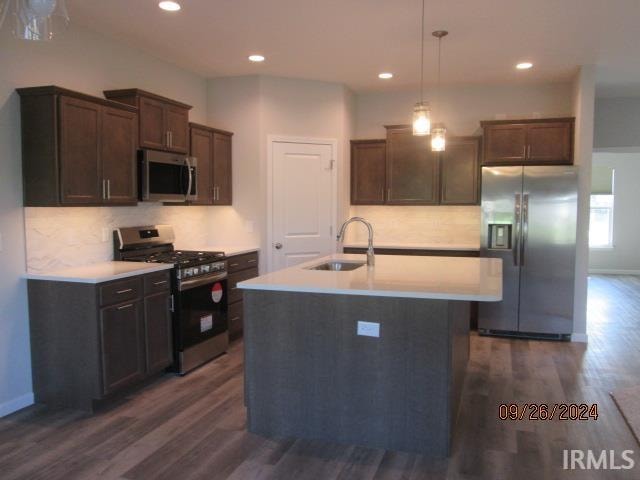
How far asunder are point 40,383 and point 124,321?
27.9 inches

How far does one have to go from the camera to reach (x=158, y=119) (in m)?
4.31

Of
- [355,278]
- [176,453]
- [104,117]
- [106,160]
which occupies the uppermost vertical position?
[104,117]

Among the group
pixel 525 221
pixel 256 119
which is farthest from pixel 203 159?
pixel 525 221

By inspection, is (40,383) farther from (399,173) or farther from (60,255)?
(399,173)

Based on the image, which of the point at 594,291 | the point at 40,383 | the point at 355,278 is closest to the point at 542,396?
the point at 355,278

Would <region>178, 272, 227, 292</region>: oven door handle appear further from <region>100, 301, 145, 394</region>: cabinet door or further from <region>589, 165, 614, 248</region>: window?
<region>589, 165, 614, 248</region>: window

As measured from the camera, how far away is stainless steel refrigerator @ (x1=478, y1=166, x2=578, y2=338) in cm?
518

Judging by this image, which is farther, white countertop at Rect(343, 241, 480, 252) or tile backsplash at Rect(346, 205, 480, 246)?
tile backsplash at Rect(346, 205, 480, 246)

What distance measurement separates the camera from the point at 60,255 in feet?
12.4

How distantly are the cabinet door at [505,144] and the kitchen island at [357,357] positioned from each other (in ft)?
8.79

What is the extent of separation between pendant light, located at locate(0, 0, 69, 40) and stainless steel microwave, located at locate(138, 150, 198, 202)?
2506mm

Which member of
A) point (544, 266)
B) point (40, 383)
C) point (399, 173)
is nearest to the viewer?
point (40, 383)

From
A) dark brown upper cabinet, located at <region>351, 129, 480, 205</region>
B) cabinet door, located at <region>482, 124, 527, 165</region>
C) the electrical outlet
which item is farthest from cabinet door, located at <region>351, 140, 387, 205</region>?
the electrical outlet

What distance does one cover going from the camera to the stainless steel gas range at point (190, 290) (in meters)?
4.10
